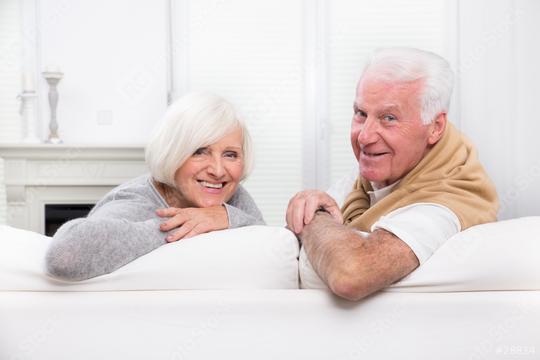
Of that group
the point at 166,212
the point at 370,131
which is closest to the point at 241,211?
the point at 166,212

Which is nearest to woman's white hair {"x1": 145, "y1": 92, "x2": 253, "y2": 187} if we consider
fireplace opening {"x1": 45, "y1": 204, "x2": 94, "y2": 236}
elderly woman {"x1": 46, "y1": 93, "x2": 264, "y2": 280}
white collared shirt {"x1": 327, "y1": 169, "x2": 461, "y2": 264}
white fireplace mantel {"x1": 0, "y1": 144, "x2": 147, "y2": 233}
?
elderly woman {"x1": 46, "y1": 93, "x2": 264, "y2": 280}

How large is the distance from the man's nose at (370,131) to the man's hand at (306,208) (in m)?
0.16

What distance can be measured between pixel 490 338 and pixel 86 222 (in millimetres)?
702

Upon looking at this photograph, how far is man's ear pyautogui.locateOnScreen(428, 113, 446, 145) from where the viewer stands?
1.54 m

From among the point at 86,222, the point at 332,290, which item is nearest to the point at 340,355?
the point at 332,290

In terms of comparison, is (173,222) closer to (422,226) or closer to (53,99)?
(422,226)

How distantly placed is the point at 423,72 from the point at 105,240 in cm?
77

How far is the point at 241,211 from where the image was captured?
5.06 ft

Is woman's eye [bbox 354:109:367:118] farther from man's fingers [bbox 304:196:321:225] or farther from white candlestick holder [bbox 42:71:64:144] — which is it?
white candlestick holder [bbox 42:71:64:144]

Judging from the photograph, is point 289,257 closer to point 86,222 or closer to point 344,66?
point 86,222

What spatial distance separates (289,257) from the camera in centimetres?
125


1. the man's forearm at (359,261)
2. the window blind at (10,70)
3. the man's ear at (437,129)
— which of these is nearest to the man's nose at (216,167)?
the man's forearm at (359,261)

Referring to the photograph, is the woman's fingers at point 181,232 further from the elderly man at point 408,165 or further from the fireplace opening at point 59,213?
the fireplace opening at point 59,213

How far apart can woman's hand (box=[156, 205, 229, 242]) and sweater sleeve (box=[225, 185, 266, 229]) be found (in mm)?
17
